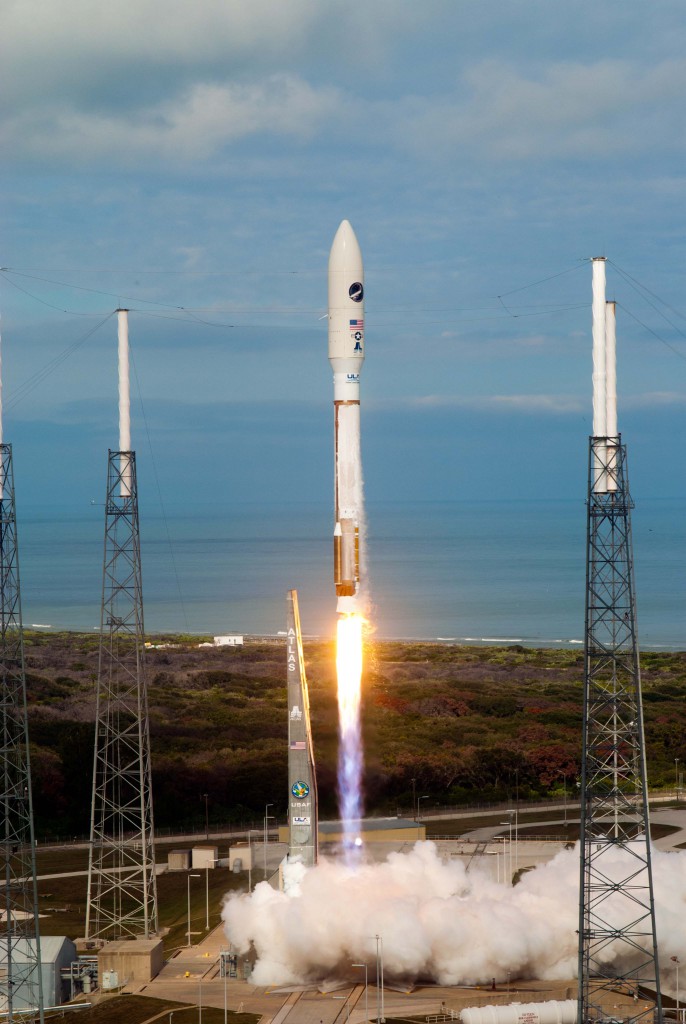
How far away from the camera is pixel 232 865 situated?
55281mm

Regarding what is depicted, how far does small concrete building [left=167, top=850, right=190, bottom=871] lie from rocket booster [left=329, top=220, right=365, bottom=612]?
59.2ft

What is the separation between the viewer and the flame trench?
44.2 meters

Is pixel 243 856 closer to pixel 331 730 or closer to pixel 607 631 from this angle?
pixel 607 631

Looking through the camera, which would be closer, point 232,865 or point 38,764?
point 232,865

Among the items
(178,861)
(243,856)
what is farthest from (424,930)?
(178,861)

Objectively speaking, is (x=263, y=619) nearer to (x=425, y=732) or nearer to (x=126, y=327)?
(x=425, y=732)

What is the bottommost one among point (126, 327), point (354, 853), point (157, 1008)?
point (157, 1008)

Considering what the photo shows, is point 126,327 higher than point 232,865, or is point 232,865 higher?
point 126,327

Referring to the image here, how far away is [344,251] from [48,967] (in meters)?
22.0

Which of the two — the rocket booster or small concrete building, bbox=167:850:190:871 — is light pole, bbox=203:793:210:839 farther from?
the rocket booster

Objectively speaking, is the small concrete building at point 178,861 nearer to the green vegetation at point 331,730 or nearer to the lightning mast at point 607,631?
the green vegetation at point 331,730

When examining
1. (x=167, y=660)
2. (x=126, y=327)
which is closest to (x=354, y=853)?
(x=126, y=327)

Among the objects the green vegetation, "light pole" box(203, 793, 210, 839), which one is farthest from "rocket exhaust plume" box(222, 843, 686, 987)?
"light pole" box(203, 793, 210, 839)

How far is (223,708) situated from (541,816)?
34882mm
